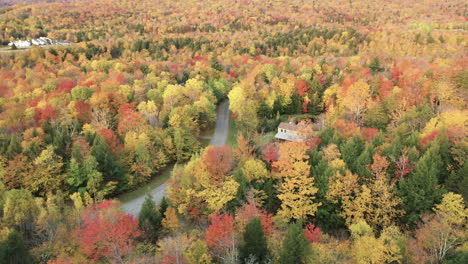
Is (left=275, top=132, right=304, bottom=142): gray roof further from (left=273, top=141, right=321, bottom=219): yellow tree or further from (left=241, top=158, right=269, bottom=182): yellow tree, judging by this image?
(left=241, top=158, right=269, bottom=182): yellow tree

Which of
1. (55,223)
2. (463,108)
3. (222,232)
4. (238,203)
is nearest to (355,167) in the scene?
(238,203)

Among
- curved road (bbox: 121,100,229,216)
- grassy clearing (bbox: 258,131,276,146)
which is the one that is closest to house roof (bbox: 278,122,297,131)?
grassy clearing (bbox: 258,131,276,146)

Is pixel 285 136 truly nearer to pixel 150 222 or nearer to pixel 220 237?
pixel 150 222

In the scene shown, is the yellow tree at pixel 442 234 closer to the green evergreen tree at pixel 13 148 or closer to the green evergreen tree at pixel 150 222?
the green evergreen tree at pixel 150 222

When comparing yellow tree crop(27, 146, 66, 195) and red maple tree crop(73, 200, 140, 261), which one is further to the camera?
yellow tree crop(27, 146, 66, 195)

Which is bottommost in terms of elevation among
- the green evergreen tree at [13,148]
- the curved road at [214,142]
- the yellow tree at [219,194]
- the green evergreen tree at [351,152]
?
the curved road at [214,142]

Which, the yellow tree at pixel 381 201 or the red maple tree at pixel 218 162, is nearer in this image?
the yellow tree at pixel 381 201

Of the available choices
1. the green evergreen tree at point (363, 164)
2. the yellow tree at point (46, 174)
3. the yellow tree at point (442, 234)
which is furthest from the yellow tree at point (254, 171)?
the yellow tree at point (46, 174)

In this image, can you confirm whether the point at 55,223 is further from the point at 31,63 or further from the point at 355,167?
the point at 31,63
